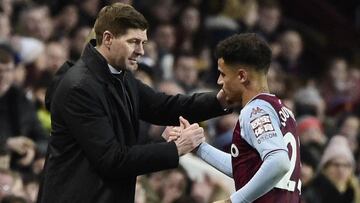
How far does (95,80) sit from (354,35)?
33.2ft

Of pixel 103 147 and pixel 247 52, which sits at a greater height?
pixel 247 52

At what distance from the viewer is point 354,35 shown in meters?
15.8

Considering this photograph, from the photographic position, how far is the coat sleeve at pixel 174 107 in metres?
6.57

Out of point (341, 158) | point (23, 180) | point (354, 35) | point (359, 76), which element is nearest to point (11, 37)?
point (23, 180)

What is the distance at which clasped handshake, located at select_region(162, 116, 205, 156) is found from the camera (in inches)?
240

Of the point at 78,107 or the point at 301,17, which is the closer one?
the point at 78,107

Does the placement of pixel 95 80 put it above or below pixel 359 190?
above

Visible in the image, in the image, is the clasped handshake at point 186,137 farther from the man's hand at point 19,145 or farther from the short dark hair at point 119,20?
the man's hand at point 19,145

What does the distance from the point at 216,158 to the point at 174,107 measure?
515 millimetres

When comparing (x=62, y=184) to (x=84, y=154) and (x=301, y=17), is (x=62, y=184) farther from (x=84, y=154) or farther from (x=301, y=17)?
(x=301, y=17)

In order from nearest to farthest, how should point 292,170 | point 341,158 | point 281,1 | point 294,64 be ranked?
point 292,170
point 341,158
point 294,64
point 281,1

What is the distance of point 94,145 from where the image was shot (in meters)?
5.93

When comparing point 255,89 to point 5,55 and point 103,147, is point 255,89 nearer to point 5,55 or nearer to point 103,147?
point 103,147

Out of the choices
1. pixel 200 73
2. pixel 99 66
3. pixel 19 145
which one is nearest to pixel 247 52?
pixel 99 66
